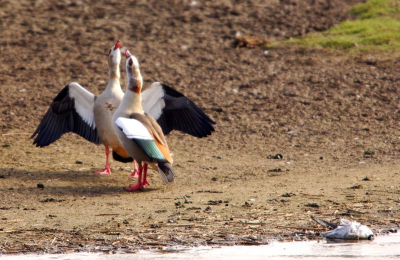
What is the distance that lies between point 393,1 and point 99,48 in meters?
6.07

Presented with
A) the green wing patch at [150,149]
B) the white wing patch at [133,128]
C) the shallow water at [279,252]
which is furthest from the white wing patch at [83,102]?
the shallow water at [279,252]

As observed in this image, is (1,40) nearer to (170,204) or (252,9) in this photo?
(252,9)

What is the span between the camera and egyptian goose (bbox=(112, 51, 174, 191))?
7.50 meters

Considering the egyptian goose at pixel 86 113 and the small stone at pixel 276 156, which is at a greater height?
the egyptian goose at pixel 86 113

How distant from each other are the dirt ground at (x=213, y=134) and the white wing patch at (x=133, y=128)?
63cm

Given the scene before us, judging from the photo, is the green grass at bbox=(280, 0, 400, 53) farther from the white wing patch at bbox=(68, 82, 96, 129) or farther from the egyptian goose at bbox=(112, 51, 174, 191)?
the egyptian goose at bbox=(112, 51, 174, 191)

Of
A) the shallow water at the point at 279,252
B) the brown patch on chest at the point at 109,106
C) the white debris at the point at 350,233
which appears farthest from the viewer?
the brown patch on chest at the point at 109,106

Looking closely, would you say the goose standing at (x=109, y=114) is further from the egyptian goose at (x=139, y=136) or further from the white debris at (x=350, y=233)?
the white debris at (x=350, y=233)

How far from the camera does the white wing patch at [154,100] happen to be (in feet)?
29.5

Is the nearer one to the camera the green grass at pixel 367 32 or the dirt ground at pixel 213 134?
the dirt ground at pixel 213 134

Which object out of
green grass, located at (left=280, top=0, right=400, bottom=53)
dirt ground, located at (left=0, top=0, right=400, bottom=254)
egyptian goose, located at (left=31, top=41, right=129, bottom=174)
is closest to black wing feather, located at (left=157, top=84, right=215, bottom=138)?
dirt ground, located at (left=0, top=0, right=400, bottom=254)

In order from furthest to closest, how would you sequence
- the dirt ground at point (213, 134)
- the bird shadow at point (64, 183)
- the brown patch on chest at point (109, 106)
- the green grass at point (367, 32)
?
1. the green grass at point (367, 32)
2. the brown patch on chest at point (109, 106)
3. the bird shadow at point (64, 183)
4. the dirt ground at point (213, 134)

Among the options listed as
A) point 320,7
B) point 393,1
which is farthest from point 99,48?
point 393,1

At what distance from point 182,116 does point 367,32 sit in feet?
19.2
